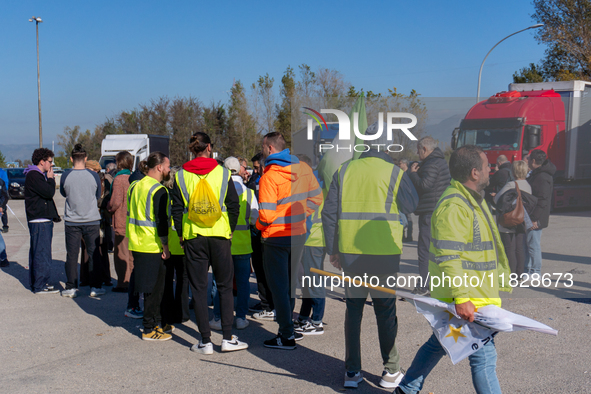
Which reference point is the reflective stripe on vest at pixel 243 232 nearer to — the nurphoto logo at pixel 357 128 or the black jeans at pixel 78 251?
the nurphoto logo at pixel 357 128

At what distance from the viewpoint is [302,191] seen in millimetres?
4414

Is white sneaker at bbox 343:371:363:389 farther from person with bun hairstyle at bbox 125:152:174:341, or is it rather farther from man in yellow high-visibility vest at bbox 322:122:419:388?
person with bun hairstyle at bbox 125:152:174:341

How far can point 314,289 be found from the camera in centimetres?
481

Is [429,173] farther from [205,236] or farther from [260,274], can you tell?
[205,236]

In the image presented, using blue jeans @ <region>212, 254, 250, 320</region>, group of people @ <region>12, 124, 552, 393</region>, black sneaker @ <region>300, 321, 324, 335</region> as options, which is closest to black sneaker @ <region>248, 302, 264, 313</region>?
group of people @ <region>12, 124, 552, 393</region>

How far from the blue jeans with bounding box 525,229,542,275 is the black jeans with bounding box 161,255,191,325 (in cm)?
460

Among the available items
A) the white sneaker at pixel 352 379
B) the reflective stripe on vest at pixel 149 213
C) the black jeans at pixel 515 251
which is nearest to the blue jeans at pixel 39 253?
the reflective stripe on vest at pixel 149 213

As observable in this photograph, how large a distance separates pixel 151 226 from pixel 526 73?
30882 millimetres

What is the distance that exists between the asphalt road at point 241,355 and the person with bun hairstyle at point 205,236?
1.04 feet

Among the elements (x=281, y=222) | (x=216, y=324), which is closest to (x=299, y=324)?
(x=216, y=324)

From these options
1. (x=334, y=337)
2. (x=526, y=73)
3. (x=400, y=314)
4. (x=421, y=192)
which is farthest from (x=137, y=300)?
(x=526, y=73)

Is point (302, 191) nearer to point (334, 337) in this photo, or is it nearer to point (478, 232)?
point (334, 337)

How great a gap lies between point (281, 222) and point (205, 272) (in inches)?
33.0

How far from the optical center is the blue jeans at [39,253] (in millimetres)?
6281
